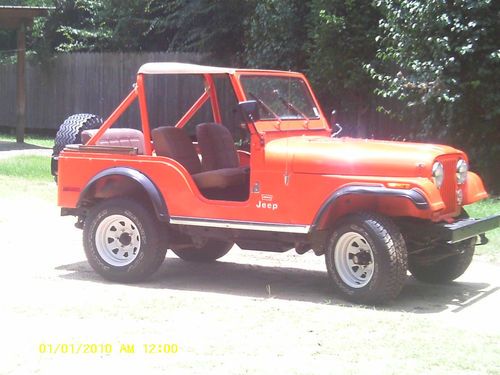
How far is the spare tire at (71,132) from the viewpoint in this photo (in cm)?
1330

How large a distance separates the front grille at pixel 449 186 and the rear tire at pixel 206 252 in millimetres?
2488

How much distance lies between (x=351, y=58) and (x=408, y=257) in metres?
8.87

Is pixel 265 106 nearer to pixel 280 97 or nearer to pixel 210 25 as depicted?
pixel 280 97

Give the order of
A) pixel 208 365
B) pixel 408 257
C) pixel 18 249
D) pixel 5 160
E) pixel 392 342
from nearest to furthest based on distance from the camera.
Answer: pixel 208 365 < pixel 392 342 < pixel 408 257 < pixel 18 249 < pixel 5 160

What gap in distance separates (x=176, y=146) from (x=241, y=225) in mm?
1155

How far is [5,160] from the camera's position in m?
17.6

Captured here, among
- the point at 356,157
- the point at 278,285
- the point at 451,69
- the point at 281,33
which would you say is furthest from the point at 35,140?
the point at 356,157

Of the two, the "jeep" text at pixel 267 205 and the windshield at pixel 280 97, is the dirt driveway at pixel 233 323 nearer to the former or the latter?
the "jeep" text at pixel 267 205

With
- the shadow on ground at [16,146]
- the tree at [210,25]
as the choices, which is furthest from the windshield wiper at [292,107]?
the shadow on ground at [16,146]

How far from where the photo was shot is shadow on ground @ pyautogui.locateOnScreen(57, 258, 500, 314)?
24.2 feet

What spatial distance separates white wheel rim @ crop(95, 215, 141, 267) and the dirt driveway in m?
0.29

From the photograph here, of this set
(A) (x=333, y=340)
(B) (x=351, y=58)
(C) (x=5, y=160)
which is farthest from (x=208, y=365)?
(C) (x=5, y=160)

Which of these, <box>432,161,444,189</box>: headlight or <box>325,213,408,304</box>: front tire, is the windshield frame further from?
<box>432,161,444,189</box>: headlight

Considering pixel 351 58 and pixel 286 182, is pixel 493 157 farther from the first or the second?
Answer: pixel 286 182
